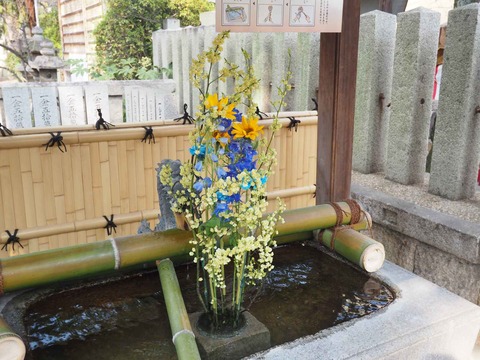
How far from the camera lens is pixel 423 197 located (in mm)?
3262

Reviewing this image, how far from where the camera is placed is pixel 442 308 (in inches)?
79.0

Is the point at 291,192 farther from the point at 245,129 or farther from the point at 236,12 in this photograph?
the point at 245,129

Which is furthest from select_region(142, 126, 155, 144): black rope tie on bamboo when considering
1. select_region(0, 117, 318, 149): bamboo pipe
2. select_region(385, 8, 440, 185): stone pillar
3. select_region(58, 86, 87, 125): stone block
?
select_region(58, 86, 87, 125): stone block

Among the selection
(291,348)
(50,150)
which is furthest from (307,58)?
(291,348)

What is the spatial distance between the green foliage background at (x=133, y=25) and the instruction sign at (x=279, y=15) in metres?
9.64

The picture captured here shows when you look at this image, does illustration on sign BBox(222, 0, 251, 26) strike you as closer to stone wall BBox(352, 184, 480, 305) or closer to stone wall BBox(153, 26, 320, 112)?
stone wall BBox(153, 26, 320, 112)

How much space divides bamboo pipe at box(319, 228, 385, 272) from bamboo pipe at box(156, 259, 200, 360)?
3.06ft

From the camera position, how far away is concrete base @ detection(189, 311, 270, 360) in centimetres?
176

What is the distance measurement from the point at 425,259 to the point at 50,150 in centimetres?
244

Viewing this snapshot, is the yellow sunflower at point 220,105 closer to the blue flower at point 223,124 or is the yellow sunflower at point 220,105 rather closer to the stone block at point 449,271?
the blue flower at point 223,124

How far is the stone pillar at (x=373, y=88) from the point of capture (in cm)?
363

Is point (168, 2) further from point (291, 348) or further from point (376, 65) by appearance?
point (291, 348)

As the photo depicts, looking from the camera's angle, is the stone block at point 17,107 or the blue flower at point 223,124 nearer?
the blue flower at point 223,124

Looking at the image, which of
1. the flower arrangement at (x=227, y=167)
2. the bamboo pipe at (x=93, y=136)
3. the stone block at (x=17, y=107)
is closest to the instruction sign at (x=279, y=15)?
the flower arrangement at (x=227, y=167)
